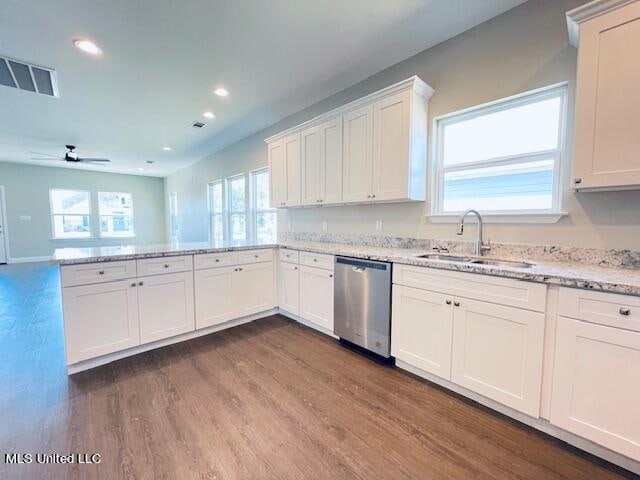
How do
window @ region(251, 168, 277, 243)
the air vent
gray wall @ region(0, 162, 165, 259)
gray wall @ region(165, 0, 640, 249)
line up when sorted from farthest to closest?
gray wall @ region(0, 162, 165, 259) → window @ region(251, 168, 277, 243) → the air vent → gray wall @ region(165, 0, 640, 249)

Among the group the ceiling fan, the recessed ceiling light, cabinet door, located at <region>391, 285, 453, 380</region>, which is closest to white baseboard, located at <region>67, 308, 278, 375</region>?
cabinet door, located at <region>391, 285, 453, 380</region>

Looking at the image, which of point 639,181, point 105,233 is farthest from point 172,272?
point 105,233

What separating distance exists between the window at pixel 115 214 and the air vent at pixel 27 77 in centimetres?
638

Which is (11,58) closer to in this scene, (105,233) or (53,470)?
(53,470)

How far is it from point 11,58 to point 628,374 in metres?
5.06

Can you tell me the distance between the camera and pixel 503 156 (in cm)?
220

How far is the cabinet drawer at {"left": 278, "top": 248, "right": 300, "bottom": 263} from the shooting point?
3135mm

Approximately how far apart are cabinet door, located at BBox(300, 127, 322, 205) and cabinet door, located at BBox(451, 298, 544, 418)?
2023mm

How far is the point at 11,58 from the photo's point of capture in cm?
255

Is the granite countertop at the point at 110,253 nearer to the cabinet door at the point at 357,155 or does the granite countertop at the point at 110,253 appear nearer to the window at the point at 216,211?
the cabinet door at the point at 357,155

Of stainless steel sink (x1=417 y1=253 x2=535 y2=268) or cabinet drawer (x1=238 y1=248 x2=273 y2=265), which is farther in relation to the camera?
cabinet drawer (x1=238 y1=248 x2=273 y2=265)

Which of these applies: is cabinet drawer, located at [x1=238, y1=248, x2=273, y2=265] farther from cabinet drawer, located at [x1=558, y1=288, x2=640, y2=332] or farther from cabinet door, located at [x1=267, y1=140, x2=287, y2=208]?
cabinet drawer, located at [x1=558, y1=288, x2=640, y2=332]

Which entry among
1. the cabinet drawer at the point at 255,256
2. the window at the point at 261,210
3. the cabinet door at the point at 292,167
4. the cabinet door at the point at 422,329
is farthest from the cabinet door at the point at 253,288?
the cabinet door at the point at 422,329

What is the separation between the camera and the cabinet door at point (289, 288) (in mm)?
3156
